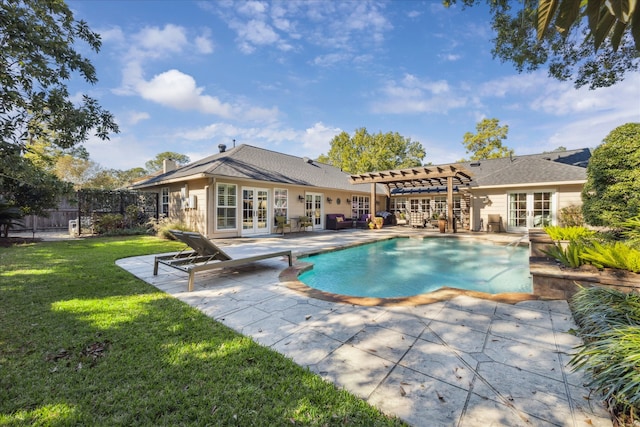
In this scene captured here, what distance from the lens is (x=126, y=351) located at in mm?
2535

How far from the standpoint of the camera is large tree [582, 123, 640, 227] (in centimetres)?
533

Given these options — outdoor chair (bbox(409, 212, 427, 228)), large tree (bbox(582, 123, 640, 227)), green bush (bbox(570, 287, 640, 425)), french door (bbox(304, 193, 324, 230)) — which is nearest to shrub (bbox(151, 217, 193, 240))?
french door (bbox(304, 193, 324, 230))

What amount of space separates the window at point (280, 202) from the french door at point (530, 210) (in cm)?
1226

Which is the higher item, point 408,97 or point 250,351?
point 408,97

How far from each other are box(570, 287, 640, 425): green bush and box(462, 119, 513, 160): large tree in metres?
34.2

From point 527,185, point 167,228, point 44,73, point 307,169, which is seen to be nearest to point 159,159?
point 307,169

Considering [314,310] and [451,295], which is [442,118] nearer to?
[451,295]

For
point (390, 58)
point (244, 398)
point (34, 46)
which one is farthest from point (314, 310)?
point (390, 58)

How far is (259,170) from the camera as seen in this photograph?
13055 millimetres

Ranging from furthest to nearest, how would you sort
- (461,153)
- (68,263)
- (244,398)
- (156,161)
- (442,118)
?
(156,161) < (461,153) < (442,118) < (68,263) < (244,398)

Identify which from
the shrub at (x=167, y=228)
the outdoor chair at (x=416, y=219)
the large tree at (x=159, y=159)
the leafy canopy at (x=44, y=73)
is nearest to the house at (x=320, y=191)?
the outdoor chair at (x=416, y=219)

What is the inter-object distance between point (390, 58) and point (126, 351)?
1386 centimetres

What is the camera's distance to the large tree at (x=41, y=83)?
3.60m

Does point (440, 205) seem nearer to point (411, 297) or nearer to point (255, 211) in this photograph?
point (255, 211)
